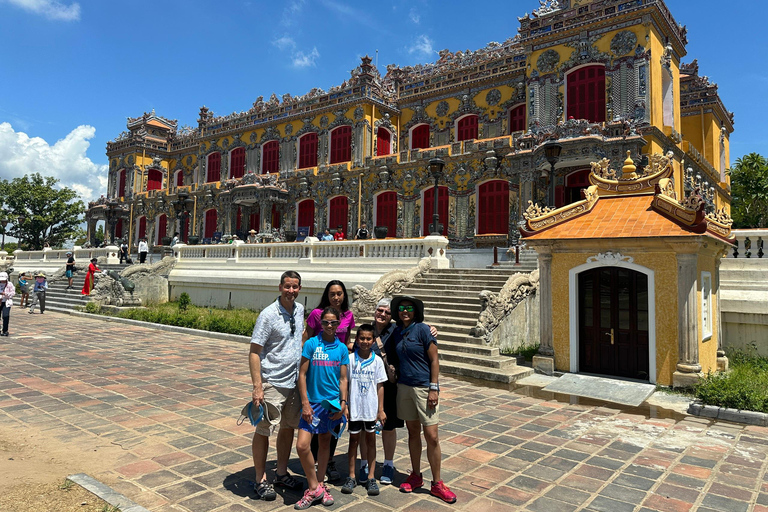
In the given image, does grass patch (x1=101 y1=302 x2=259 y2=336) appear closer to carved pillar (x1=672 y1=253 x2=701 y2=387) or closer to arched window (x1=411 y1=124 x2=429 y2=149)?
carved pillar (x1=672 y1=253 x2=701 y2=387)

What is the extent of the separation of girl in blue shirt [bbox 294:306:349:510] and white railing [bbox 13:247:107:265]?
27.0 metres

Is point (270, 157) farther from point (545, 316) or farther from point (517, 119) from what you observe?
point (545, 316)

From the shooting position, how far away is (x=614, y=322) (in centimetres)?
915

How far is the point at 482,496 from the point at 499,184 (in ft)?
60.5

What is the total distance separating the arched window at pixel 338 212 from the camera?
88.1ft

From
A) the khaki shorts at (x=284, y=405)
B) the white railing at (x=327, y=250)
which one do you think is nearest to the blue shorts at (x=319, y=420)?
the khaki shorts at (x=284, y=405)

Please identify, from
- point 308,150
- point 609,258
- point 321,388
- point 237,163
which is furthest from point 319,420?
point 237,163

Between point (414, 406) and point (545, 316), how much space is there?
6047mm

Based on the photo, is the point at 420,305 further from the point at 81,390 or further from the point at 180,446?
the point at 81,390

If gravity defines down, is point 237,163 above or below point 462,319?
above

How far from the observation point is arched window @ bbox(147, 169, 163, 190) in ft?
126

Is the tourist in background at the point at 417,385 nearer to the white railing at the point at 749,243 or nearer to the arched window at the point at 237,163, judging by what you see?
the white railing at the point at 749,243

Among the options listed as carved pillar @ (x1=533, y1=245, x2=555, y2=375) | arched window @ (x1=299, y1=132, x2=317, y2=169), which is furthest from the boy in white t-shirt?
arched window @ (x1=299, y1=132, x2=317, y2=169)

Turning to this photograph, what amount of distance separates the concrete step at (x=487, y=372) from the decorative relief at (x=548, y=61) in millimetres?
14957
